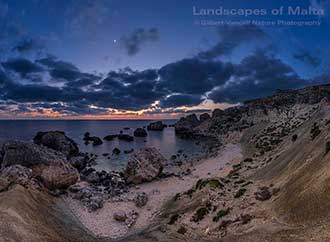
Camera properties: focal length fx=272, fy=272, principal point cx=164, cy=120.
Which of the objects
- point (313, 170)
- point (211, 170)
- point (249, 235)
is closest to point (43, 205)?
point (249, 235)

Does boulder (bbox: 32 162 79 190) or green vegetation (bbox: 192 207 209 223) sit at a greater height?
boulder (bbox: 32 162 79 190)

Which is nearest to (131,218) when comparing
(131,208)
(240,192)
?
(131,208)

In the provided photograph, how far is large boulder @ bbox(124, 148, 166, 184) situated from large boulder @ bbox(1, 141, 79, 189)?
1057cm

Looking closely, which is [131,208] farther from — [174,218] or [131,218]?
[174,218]

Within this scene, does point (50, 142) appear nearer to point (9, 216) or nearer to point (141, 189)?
point (141, 189)

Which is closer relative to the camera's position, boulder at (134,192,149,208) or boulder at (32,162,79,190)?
boulder at (134,192,149,208)

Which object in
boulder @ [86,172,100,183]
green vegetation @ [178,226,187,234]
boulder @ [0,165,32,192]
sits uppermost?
boulder @ [0,165,32,192]

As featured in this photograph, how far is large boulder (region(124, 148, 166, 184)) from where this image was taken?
1976 inches

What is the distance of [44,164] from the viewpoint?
4134cm

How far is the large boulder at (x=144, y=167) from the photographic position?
165 feet

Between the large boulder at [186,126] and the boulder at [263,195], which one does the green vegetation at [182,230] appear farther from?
the large boulder at [186,126]

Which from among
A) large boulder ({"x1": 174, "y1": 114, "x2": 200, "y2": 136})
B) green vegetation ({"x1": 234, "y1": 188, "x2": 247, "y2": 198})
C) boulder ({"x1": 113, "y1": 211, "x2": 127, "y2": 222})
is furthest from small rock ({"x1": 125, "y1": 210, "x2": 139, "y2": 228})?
large boulder ({"x1": 174, "y1": 114, "x2": 200, "y2": 136})

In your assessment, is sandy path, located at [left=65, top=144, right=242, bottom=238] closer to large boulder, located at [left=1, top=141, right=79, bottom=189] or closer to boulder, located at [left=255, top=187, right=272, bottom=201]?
large boulder, located at [left=1, top=141, right=79, bottom=189]

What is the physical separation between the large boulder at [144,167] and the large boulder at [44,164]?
1057cm
